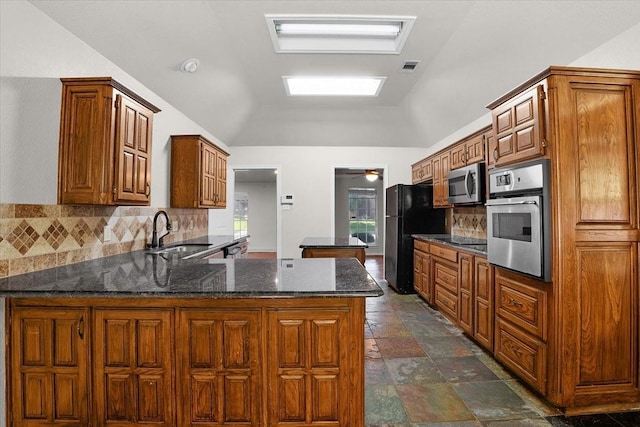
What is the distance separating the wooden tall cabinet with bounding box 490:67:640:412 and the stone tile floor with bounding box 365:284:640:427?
179 mm

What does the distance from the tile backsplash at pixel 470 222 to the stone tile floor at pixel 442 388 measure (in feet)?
4.40

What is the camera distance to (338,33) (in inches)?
122

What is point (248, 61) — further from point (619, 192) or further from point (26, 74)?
point (619, 192)

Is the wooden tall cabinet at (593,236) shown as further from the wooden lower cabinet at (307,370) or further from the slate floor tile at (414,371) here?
the wooden lower cabinet at (307,370)

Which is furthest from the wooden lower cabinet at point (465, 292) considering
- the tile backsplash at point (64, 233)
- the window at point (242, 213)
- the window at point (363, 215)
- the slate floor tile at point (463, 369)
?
the window at point (242, 213)

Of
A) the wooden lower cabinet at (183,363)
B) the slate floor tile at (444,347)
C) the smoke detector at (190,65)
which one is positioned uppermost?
the smoke detector at (190,65)

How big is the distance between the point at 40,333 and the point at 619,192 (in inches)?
135

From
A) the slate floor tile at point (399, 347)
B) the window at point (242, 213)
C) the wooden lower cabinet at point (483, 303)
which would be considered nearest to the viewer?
the wooden lower cabinet at point (483, 303)

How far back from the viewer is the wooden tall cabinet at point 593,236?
1968 millimetres

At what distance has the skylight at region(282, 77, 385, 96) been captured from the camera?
161 inches

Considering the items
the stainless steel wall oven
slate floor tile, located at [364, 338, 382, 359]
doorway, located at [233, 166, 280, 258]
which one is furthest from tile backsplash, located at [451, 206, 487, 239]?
doorway, located at [233, 166, 280, 258]

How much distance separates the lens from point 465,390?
7.43 feet

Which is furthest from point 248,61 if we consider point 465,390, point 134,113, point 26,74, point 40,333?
point 465,390

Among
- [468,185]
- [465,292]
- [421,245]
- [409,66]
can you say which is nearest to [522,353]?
[465,292]
